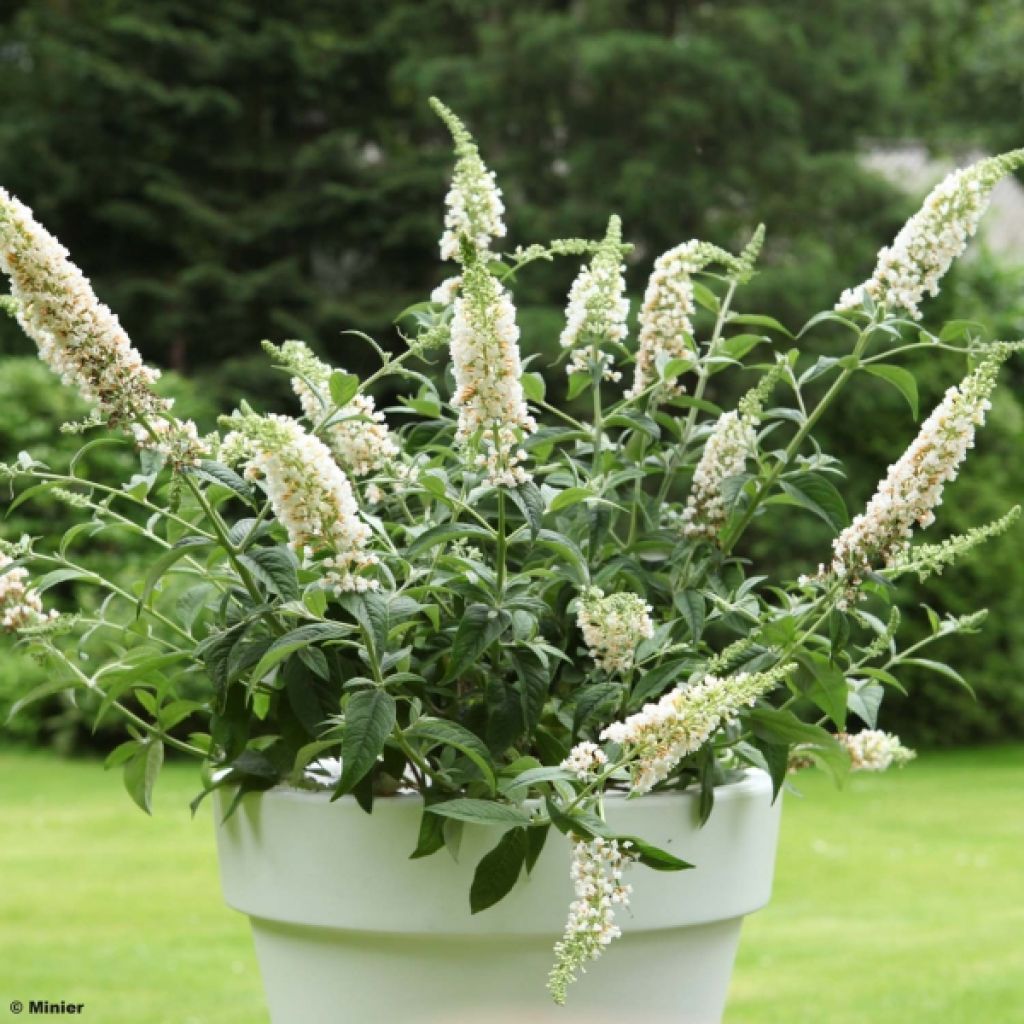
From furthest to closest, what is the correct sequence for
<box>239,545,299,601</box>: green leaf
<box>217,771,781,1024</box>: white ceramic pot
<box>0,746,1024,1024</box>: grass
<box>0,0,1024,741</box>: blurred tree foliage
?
<box>0,0,1024,741</box>: blurred tree foliage, <box>0,746,1024,1024</box>: grass, <box>217,771,781,1024</box>: white ceramic pot, <box>239,545,299,601</box>: green leaf

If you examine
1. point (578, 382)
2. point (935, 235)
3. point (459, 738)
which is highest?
point (935, 235)

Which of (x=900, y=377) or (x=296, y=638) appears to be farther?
(x=900, y=377)

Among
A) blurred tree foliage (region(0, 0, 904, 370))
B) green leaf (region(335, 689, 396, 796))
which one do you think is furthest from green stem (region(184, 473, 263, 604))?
blurred tree foliage (region(0, 0, 904, 370))

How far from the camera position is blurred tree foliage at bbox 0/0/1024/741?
7227 mm

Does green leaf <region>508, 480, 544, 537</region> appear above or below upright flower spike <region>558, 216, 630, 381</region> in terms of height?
below

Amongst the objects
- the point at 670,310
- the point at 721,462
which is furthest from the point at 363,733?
the point at 670,310

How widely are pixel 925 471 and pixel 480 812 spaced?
0.43 meters

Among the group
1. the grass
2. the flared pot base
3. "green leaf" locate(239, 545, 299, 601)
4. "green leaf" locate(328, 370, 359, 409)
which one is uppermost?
"green leaf" locate(328, 370, 359, 409)

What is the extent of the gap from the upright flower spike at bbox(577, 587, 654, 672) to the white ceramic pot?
5.0 inches

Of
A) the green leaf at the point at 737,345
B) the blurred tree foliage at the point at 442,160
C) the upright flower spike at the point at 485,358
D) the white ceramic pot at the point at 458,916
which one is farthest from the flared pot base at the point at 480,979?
the blurred tree foliage at the point at 442,160

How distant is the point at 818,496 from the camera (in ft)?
4.40

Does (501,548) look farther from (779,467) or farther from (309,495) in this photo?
(779,467)

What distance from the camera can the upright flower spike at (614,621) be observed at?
1.18 meters

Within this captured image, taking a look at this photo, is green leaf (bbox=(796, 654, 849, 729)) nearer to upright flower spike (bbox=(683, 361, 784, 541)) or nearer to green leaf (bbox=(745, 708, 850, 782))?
green leaf (bbox=(745, 708, 850, 782))
